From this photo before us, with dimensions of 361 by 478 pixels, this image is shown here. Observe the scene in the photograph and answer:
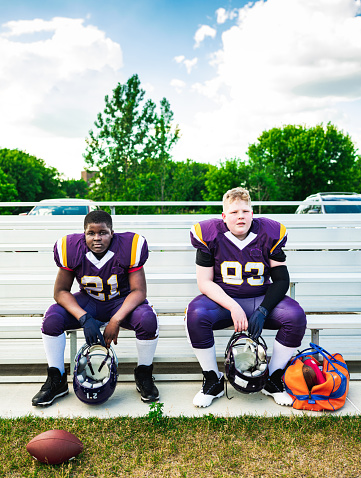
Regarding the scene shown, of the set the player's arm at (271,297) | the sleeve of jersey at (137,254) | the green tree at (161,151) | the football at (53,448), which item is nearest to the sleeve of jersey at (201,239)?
the sleeve of jersey at (137,254)

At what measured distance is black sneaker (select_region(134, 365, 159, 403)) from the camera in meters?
2.92

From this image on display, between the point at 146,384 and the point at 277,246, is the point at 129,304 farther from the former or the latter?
the point at 277,246

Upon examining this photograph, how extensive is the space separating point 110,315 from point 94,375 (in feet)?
1.52

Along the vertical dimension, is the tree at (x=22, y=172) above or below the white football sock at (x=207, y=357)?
above

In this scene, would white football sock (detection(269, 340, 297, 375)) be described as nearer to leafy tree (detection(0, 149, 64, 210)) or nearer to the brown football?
the brown football

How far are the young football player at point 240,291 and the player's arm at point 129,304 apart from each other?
0.36m

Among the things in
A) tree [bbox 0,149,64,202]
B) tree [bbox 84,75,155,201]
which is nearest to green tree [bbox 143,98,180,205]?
tree [bbox 84,75,155,201]

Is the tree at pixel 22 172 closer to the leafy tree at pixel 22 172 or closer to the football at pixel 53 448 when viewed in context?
the leafy tree at pixel 22 172

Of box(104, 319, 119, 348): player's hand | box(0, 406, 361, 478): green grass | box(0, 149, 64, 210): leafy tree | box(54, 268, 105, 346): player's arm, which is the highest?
box(0, 149, 64, 210): leafy tree

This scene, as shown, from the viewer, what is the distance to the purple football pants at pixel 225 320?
288 centimetres

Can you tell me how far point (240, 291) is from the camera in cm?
305

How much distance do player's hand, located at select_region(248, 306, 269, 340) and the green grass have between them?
1.68ft

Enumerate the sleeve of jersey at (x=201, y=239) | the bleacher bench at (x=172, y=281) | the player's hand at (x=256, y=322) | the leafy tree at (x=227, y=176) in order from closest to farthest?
1. the player's hand at (x=256, y=322)
2. the sleeve of jersey at (x=201, y=239)
3. the bleacher bench at (x=172, y=281)
4. the leafy tree at (x=227, y=176)

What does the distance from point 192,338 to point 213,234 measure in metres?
0.73
